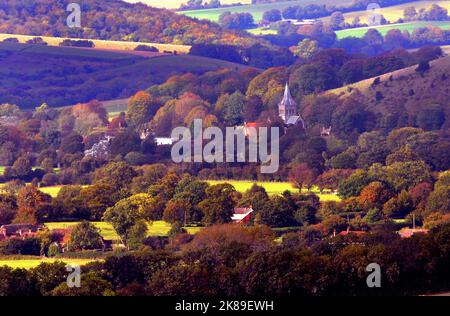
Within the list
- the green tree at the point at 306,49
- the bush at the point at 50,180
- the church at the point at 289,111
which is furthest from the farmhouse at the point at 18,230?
the green tree at the point at 306,49

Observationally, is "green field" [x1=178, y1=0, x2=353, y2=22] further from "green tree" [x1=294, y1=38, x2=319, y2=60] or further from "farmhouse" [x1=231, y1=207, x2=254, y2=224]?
"farmhouse" [x1=231, y1=207, x2=254, y2=224]

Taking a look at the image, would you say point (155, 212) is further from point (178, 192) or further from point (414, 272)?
point (414, 272)

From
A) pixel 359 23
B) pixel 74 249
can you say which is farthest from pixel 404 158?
pixel 359 23

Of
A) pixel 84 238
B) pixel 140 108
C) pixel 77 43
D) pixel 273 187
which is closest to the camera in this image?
pixel 84 238

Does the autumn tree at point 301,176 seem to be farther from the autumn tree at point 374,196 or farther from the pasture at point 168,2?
the pasture at point 168,2

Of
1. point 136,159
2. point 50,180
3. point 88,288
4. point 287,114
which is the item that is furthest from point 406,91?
point 88,288

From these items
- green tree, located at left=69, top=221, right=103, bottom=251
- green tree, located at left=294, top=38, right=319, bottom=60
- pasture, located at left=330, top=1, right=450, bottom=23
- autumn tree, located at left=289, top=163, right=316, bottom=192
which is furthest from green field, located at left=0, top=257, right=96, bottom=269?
pasture, located at left=330, top=1, right=450, bottom=23

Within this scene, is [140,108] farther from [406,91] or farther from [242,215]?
[242,215]
